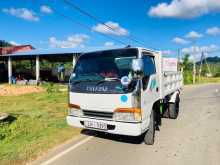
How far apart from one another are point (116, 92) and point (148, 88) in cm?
98

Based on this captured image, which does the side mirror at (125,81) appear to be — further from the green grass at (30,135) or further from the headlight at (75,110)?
the green grass at (30,135)

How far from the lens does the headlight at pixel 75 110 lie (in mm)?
6867

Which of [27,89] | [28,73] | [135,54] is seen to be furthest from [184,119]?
[28,73]

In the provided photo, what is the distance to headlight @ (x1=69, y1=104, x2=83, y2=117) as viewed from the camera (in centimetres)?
687

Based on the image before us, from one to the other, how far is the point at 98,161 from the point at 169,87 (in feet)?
15.7

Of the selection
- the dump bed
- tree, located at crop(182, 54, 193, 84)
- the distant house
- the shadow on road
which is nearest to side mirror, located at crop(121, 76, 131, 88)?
the shadow on road

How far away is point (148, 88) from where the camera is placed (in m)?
6.75

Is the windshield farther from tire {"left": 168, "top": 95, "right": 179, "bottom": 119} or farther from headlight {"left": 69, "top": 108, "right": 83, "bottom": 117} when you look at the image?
tire {"left": 168, "top": 95, "right": 179, "bottom": 119}

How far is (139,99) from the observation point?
6.15 m

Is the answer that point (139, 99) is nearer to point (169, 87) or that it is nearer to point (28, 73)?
point (169, 87)

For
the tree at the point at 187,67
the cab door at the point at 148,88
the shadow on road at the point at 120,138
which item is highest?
the tree at the point at 187,67

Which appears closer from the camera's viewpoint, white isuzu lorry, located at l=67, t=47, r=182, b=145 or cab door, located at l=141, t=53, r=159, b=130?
white isuzu lorry, located at l=67, t=47, r=182, b=145

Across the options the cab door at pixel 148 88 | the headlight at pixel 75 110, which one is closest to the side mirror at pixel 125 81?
the cab door at pixel 148 88

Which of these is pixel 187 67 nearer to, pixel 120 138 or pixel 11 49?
pixel 11 49
